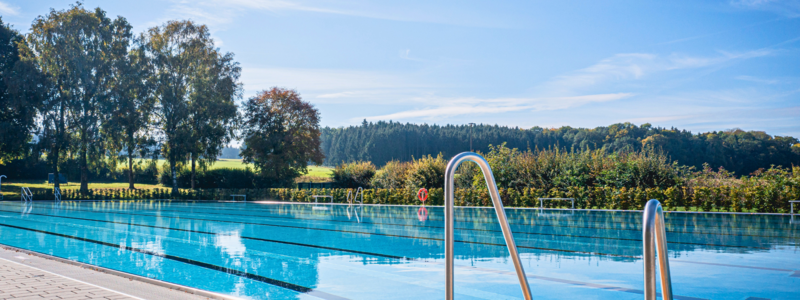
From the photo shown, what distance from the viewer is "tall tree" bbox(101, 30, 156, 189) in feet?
94.6

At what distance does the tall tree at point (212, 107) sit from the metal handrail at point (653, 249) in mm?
30692

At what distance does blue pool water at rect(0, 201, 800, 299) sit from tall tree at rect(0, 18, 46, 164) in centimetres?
1685

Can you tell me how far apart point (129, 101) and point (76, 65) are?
3.14m

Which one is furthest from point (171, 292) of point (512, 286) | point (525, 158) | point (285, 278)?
point (525, 158)

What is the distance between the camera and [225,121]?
104ft

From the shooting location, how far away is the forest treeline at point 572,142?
4003cm

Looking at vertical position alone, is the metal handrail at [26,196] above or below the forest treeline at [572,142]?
below

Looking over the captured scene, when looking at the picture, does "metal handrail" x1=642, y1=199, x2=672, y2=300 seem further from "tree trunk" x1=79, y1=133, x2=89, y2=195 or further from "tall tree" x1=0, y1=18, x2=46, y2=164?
"tall tree" x1=0, y1=18, x2=46, y2=164

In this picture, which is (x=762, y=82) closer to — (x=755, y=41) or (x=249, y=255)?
(x=755, y=41)

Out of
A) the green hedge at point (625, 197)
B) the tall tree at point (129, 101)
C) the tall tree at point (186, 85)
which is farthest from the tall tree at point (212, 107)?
the green hedge at point (625, 197)

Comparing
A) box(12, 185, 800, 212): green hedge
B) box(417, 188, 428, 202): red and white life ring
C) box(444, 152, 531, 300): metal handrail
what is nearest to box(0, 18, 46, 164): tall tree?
box(12, 185, 800, 212): green hedge

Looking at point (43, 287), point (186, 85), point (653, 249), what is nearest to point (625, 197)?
point (43, 287)

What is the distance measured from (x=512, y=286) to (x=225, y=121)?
2901 cm

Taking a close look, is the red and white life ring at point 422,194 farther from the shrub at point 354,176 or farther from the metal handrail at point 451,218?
the metal handrail at point 451,218
